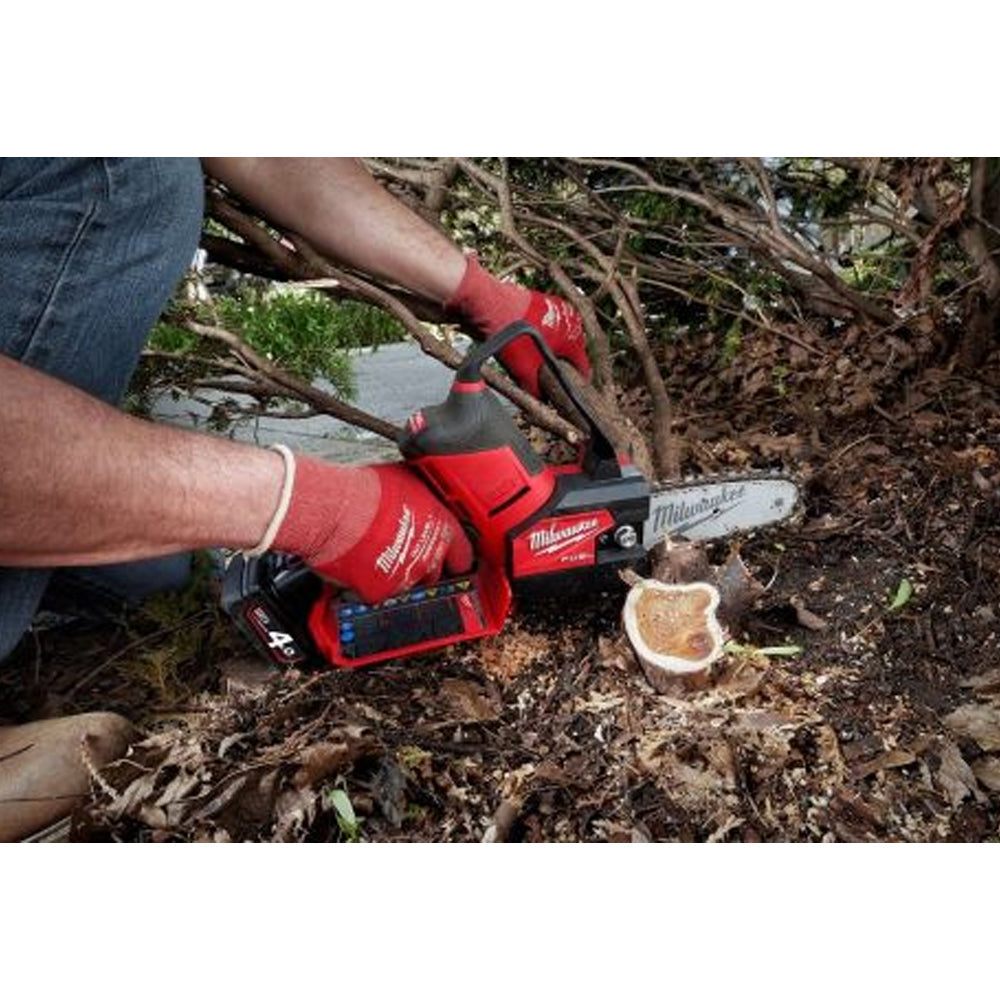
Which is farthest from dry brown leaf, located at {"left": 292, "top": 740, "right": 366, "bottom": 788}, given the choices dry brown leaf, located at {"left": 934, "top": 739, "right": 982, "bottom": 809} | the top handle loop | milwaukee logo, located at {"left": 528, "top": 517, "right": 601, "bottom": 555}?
dry brown leaf, located at {"left": 934, "top": 739, "right": 982, "bottom": 809}

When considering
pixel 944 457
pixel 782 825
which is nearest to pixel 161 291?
pixel 782 825

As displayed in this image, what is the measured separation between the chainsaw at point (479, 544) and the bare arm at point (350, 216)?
440 mm

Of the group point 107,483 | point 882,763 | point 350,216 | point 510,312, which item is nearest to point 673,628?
point 882,763

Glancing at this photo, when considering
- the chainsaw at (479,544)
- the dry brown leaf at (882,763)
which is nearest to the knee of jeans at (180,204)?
the chainsaw at (479,544)

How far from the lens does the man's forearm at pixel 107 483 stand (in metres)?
1.19

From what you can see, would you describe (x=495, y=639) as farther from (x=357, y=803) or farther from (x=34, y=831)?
Answer: (x=34, y=831)

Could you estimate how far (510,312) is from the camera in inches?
75.8

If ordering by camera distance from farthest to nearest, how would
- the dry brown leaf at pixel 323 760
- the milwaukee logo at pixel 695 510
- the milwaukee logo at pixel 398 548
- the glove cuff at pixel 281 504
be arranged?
the milwaukee logo at pixel 695 510 → the milwaukee logo at pixel 398 548 → the glove cuff at pixel 281 504 → the dry brown leaf at pixel 323 760

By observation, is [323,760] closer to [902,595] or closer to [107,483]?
[107,483]

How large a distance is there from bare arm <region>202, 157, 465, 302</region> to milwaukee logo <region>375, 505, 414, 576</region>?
2.08ft

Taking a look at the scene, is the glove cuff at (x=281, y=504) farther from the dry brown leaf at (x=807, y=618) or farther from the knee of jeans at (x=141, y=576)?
the dry brown leaf at (x=807, y=618)

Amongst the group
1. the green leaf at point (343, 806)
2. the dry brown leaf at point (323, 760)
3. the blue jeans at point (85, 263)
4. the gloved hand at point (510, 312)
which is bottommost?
the green leaf at point (343, 806)

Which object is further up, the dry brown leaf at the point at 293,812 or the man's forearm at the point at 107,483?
the man's forearm at the point at 107,483
